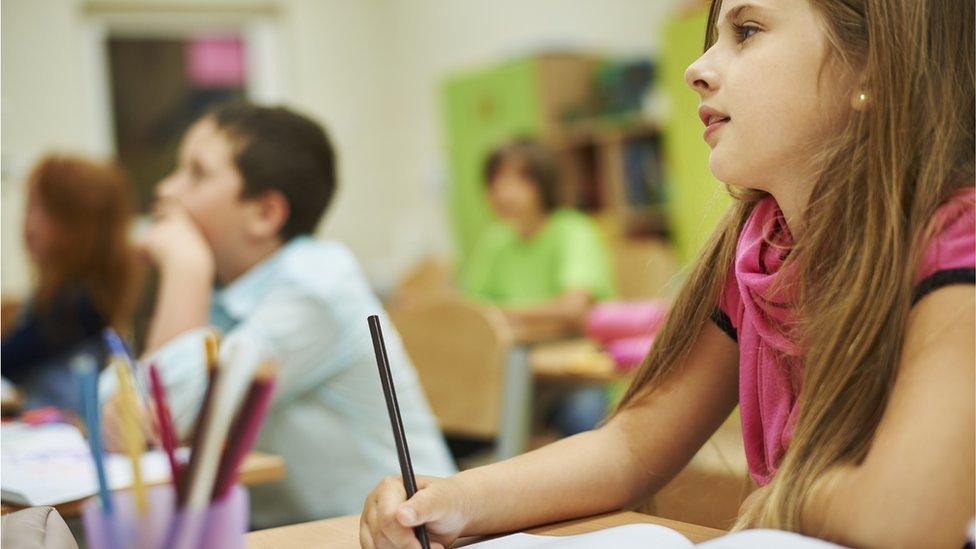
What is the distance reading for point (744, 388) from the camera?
0.87 metres

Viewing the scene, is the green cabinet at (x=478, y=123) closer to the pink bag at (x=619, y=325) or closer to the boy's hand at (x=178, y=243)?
the pink bag at (x=619, y=325)

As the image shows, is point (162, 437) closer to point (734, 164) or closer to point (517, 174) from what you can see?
point (734, 164)

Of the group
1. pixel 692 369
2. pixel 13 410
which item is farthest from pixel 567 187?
pixel 692 369

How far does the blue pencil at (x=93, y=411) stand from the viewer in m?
0.52

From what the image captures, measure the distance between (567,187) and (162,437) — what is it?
4425mm

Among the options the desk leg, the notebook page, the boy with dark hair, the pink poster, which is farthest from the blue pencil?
the pink poster

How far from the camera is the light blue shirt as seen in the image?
4.79 ft

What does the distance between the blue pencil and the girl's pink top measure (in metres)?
0.47

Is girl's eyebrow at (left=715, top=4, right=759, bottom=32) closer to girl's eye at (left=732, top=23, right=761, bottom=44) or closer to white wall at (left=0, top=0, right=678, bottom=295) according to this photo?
girl's eye at (left=732, top=23, right=761, bottom=44)

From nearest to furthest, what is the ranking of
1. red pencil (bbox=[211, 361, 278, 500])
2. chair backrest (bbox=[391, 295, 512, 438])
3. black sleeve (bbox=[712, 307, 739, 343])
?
red pencil (bbox=[211, 361, 278, 500])
black sleeve (bbox=[712, 307, 739, 343])
chair backrest (bbox=[391, 295, 512, 438])

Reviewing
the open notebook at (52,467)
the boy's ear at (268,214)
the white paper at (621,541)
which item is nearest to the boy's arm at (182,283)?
the boy's ear at (268,214)

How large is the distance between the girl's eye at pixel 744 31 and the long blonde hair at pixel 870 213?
46 mm

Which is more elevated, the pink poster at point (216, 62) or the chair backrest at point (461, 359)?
the pink poster at point (216, 62)

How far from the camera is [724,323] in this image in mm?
901
